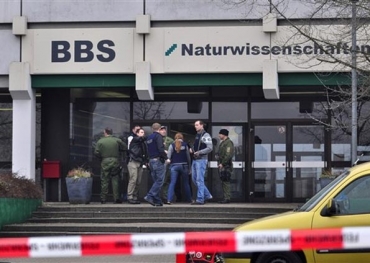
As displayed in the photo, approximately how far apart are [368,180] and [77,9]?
11.4 meters

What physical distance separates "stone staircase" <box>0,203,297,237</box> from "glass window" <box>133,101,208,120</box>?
3191mm

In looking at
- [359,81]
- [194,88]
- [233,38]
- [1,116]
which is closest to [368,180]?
[359,81]

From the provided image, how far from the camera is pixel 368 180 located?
10.0 metres

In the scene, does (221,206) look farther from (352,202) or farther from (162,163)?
(352,202)

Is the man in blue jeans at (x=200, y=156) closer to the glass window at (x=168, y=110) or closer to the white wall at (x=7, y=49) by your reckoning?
the glass window at (x=168, y=110)

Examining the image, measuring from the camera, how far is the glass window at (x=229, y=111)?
2102 centimetres

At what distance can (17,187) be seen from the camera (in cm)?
1772

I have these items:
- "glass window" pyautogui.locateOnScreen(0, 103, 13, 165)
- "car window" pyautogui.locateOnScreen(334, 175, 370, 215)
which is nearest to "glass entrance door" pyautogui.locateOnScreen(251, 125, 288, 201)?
"glass window" pyautogui.locateOnScreen(0, 103, 13, 165)

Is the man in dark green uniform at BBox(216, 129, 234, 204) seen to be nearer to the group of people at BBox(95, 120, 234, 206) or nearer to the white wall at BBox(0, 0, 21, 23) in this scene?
the group of people at BBox(95, 120, 234, 206)

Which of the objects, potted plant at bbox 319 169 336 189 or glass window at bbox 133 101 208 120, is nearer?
potted plant at bbox 319 169 336 189

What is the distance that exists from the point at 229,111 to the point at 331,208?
446 inches

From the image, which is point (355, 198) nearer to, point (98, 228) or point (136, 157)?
point (98, 228)

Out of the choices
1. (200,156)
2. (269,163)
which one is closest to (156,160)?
(200,156)

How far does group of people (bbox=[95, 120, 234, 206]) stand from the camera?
59.9 ft
